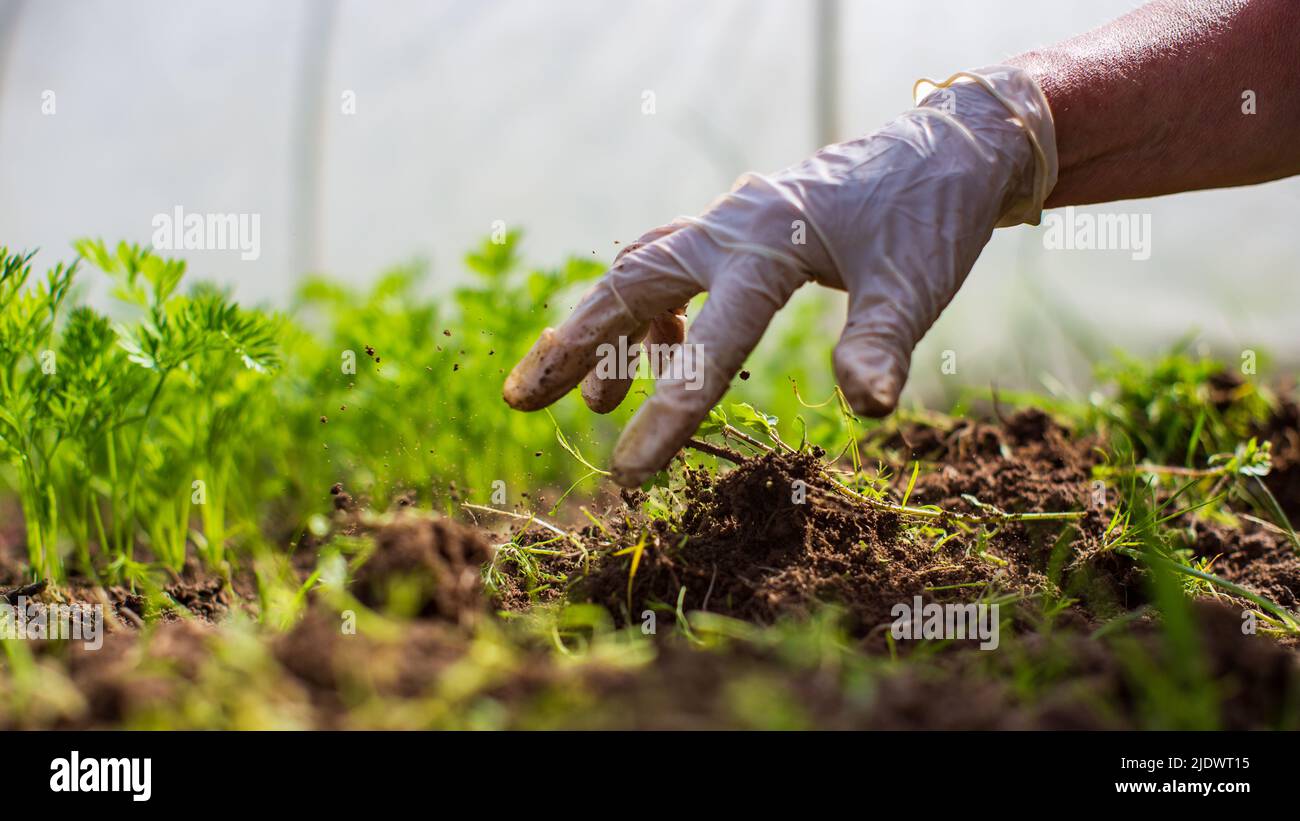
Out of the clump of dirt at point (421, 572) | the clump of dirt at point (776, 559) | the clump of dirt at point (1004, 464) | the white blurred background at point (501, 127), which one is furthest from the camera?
the white blurred background at point (501, 127)

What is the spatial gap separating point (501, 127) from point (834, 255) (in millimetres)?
4266

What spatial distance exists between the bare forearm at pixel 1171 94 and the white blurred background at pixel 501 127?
3101 millimetres

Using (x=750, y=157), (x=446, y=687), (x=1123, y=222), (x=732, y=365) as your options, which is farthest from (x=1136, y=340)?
(x=446, y=687)

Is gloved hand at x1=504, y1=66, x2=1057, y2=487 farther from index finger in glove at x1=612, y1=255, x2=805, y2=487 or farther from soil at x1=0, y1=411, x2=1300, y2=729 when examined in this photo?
soil at x1=0, y1=411, x2=1300, y2=729

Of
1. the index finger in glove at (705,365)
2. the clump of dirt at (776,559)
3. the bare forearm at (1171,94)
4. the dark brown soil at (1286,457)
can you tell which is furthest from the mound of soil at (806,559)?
the dark brown soil at (1286,457)

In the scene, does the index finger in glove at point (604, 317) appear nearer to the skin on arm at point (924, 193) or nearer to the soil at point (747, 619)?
the skin on arm at point (924, 193)

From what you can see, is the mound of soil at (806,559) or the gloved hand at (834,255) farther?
the gloved hand at (834,255)

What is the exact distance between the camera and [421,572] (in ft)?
3.73

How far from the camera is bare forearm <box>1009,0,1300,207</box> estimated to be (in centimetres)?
199

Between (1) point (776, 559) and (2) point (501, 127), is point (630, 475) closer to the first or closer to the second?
(1) point (776, 559)

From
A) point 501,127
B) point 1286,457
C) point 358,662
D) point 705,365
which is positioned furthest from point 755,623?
point 501,127

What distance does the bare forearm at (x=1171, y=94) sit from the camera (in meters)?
1.99
